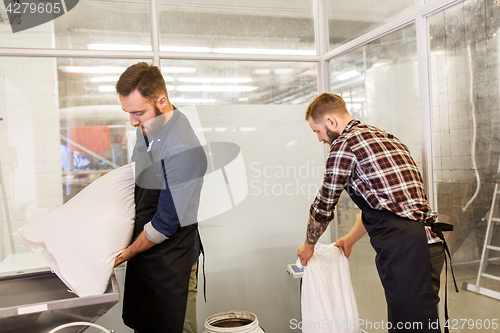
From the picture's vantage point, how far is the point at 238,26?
8.85ft

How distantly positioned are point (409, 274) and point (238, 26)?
196 centimetres

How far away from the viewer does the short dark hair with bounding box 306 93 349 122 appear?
72.4 inches

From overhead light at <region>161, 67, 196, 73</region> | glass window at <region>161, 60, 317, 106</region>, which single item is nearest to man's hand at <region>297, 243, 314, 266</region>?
glass window at <region>161, 60, 317, 106</region>

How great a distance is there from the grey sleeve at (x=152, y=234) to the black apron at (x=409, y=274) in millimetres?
907

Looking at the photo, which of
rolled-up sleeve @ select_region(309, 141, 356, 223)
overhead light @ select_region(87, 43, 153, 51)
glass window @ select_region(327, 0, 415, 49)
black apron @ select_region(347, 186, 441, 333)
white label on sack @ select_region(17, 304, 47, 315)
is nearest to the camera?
white label on sack @ select_region(17, 304, 47, 315)

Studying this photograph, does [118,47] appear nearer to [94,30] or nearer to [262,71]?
[94,30]

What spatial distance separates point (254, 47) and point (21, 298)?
206 cm

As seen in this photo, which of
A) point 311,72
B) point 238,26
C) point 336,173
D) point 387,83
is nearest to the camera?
point 336,173

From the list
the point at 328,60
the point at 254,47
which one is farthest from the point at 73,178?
the point at 328,60

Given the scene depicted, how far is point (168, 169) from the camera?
1539 millimetres

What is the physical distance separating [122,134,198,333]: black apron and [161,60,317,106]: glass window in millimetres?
A: 1058

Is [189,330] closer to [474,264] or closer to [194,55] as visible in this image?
[474,264]

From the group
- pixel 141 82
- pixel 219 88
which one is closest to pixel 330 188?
pixel 141 82

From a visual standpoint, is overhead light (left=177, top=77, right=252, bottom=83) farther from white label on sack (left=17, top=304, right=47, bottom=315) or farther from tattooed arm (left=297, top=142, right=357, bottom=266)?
white label on sack (left=17, top=304, right=47, bottom=315)
